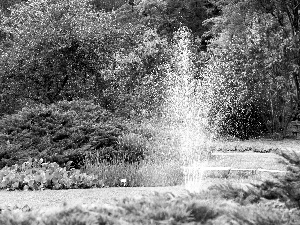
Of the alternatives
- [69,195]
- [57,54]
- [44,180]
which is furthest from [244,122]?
[69,195]

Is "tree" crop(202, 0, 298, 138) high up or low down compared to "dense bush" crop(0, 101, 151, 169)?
up

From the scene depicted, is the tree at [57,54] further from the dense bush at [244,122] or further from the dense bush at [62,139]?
the dense bush at [244,122]

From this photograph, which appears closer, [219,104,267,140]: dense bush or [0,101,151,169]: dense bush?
[0,101,151,169]: dense bush

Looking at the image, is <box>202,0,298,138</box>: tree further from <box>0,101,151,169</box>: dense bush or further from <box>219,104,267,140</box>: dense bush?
<box>0,101,151,169</box>: dense bush

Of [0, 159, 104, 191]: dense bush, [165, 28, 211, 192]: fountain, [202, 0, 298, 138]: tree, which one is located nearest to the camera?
[0, 159, 104, 191]: dense bush

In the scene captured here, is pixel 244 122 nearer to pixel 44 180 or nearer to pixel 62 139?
pixel 62 139

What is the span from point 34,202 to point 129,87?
31.9 feet

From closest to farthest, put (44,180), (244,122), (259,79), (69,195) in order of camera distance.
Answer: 1. (69,195)
2. (44,180)
3. (259,79)
4. (244,122)

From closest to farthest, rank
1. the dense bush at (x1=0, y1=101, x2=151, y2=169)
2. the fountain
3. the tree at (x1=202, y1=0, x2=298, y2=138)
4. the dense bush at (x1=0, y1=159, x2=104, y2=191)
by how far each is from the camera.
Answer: the dense bush at (x1=0, y1=159, x2=104, y2=191), the dense bush at (x1=0, y1=101, x2=151, y2=169), the fountain, the tree at (x1=202, y1=0, x2=298, y2=138)

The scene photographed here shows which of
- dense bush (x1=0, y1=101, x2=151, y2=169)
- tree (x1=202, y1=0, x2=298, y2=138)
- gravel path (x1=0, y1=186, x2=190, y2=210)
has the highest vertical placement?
tree (x1=202, y1=0, x2=298, y2=138)

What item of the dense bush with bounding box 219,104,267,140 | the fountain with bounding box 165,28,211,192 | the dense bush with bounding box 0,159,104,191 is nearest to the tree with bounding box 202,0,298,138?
the dense bush with bounding box 219,104,267,140

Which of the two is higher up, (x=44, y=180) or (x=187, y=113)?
(x=187, y=113)

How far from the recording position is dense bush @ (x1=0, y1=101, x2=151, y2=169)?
9156 millimetres

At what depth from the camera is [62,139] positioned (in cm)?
971
